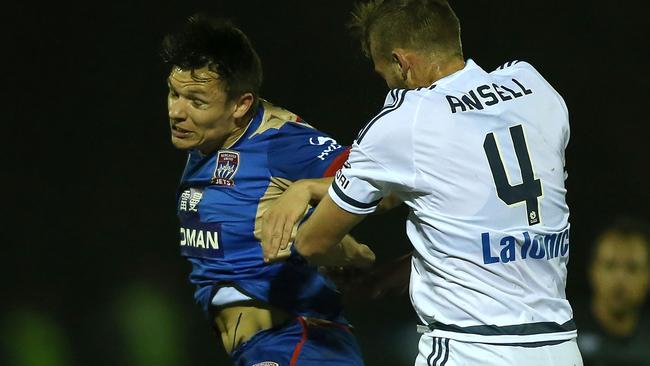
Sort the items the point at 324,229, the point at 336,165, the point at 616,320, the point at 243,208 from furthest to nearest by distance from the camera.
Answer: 1. the point at 616,320
2. the point at 243,208
3. the point at 336,165
4. the point at 324,229

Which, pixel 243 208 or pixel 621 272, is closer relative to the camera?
pixel 243 208

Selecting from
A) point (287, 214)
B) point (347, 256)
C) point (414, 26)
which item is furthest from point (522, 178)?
point (347, 256)

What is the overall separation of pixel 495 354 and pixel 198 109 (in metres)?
1.02

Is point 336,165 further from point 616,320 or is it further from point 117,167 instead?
point 117,167

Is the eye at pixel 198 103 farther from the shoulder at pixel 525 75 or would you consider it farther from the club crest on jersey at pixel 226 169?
the shoulder at pixel 525 75

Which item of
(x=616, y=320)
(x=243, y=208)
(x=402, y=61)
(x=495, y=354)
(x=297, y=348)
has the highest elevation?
(x=402, y=61)

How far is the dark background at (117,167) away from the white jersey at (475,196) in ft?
7.57

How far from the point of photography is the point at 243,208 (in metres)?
2.60

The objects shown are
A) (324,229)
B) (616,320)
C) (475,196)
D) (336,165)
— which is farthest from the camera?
(616,320)

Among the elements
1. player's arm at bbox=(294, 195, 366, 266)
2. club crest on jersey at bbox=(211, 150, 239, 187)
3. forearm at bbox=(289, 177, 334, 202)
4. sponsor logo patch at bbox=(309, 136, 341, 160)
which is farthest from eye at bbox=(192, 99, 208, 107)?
player's arm at bbox=(294, 195, 366, 266)

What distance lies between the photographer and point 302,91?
14.7ft

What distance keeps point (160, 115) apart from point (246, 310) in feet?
7.02

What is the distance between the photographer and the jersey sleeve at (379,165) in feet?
6.74

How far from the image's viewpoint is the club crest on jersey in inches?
103
